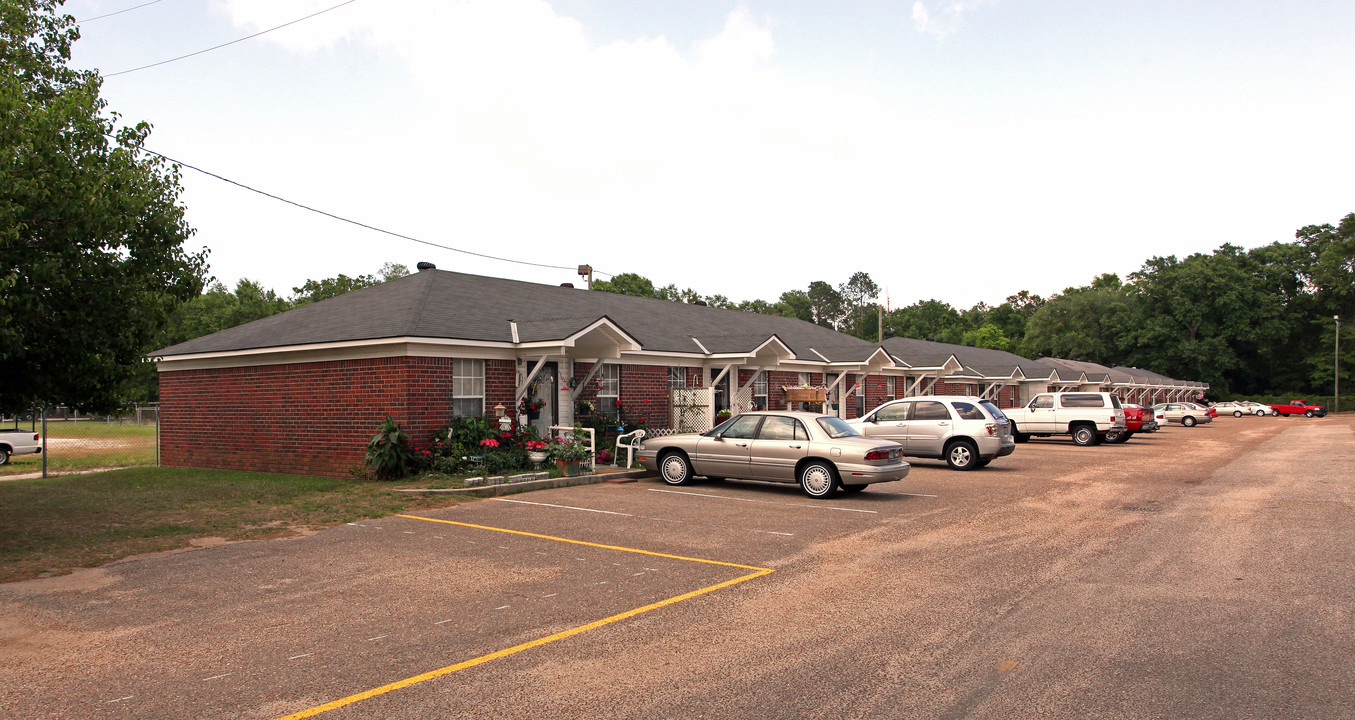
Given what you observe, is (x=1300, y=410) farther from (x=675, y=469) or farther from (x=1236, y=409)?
(x=675, y=469)

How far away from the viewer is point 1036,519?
11.3 meters

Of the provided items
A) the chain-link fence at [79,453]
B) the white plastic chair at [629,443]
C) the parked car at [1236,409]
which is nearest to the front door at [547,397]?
the white plastic chair at [629,443]

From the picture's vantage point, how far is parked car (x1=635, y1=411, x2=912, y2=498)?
13.3 m

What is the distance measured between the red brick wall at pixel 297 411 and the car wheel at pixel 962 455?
32.8ft

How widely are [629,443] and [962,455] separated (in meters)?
7.54

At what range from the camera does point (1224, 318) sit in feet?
266

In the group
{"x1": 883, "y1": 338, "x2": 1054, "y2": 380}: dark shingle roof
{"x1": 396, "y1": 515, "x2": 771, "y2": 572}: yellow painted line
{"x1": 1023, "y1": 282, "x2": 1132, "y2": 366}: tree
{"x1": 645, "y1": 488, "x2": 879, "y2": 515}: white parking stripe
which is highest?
{"x1": 1023, "y1": 282, "x2": 1132, "y2": 366}: tree

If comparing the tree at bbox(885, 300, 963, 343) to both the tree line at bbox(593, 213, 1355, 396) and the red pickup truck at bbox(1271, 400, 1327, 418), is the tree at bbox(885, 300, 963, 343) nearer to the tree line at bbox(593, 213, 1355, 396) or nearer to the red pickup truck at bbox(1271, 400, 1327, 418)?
the tree line at bbox(593, 213, 1355, 396)

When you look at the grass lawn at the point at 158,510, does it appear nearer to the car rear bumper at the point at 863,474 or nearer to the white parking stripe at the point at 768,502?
the white parking stripe at the point at 768,502

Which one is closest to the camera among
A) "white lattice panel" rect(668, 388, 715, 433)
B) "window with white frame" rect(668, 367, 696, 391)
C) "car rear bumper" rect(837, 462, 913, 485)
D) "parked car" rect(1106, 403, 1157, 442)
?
"car rear bumper" rect(837, 462, 913, 485)

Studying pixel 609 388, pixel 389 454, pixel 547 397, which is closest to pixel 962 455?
pixel 609 388

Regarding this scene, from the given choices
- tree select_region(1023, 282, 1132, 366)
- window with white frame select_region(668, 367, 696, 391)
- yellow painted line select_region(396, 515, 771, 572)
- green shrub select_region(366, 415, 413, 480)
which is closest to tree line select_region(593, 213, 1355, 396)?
tree select_region(1023, 282, 1132, 366)

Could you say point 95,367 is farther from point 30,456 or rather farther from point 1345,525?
point 30,456

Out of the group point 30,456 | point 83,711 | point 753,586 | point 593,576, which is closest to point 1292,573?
point 753,586
